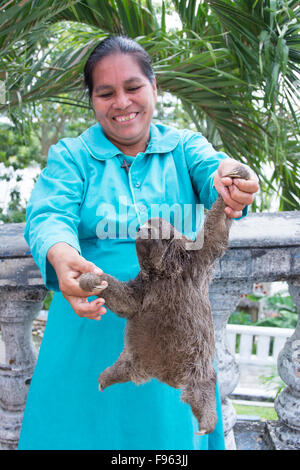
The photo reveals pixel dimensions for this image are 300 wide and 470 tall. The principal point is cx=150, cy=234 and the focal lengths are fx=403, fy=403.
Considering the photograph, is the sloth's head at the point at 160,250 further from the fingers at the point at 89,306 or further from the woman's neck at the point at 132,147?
the woman's neck at the point at 132,147

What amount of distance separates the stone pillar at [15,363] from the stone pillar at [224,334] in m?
0.68

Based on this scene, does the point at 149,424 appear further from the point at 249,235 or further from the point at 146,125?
the point at 146,125

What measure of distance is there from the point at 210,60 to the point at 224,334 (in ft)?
4.85

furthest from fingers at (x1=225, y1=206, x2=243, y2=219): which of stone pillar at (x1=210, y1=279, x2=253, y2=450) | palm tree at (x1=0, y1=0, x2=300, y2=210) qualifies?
palm tree at (x1=0, y1=0, x2=300, y2=210)

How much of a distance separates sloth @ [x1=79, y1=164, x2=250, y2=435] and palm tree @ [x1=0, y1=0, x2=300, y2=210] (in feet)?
3.87

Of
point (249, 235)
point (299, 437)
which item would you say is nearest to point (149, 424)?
point (249, 235)

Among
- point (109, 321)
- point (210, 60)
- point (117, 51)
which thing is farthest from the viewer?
point (210, 60)

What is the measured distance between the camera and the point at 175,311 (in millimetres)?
945

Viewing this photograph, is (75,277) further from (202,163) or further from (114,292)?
(202,163)

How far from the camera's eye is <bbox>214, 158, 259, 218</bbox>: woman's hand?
34.9 inches

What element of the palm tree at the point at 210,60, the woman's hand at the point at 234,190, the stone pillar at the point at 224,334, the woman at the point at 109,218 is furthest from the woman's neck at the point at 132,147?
the palm tree at the point at 210,60

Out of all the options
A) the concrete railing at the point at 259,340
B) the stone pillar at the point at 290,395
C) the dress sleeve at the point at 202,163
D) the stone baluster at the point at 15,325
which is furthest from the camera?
the concrete railing at the point at 259,340

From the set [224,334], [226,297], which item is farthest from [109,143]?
[224,334]

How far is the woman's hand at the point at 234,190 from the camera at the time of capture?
89cm
